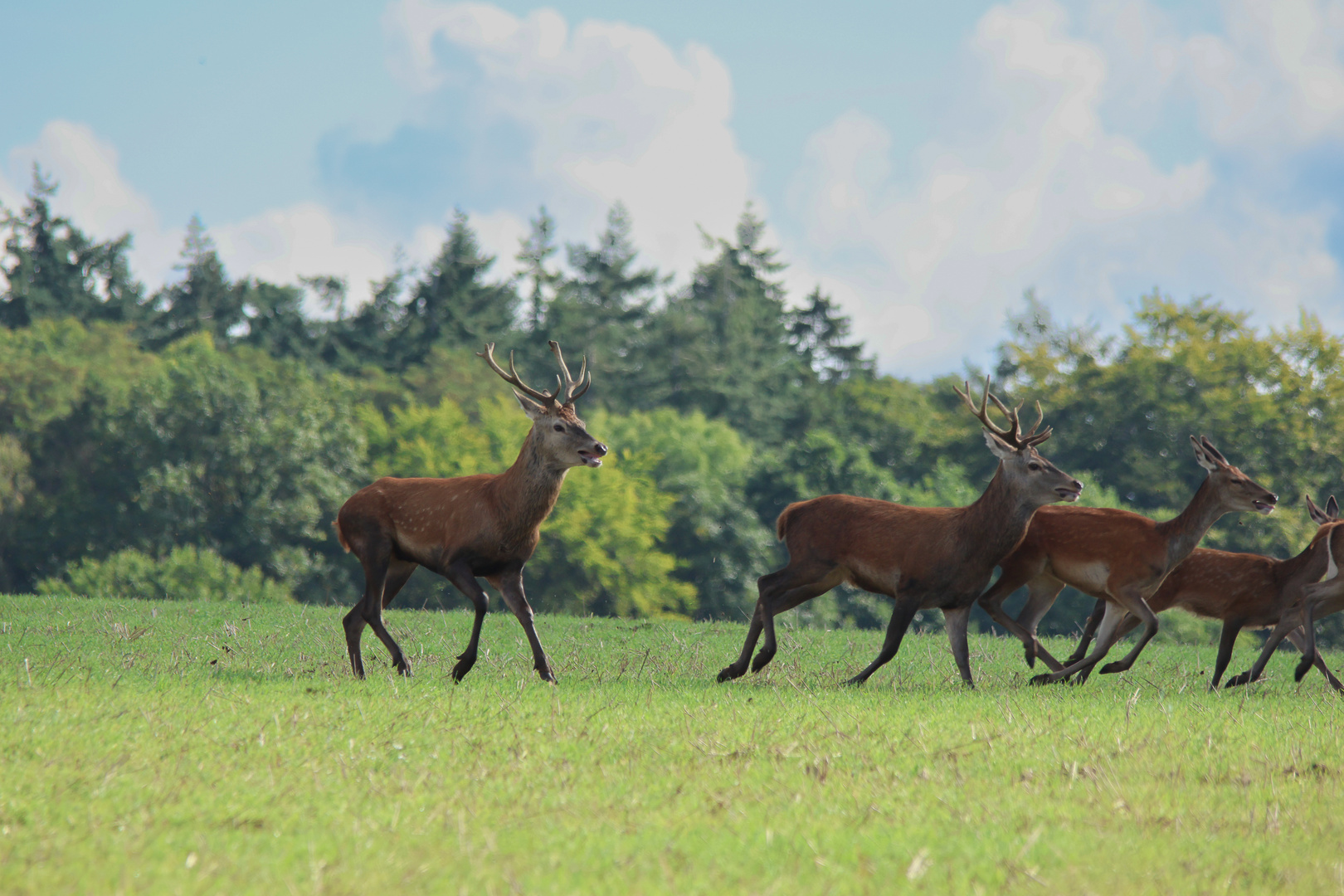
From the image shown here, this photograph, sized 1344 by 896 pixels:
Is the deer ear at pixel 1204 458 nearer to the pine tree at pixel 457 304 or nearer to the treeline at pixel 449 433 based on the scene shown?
the treeline at pixel 449 433

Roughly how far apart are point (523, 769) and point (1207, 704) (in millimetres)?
5224

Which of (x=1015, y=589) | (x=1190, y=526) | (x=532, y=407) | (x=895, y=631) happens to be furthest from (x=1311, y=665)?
(x=532, y=407)

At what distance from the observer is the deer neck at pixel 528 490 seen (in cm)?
906

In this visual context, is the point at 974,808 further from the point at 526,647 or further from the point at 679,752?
the point at 526,647

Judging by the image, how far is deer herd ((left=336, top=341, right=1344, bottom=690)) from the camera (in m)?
9.13

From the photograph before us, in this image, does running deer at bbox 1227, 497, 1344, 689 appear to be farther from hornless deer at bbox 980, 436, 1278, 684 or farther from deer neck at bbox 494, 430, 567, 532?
deer neck at bbox 494, 430, 567, 532

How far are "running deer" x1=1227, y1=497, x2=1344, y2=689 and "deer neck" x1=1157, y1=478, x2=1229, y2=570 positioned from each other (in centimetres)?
107

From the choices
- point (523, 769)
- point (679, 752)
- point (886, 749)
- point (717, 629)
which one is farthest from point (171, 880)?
point (717, 629)

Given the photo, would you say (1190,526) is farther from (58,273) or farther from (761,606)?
(58,273)

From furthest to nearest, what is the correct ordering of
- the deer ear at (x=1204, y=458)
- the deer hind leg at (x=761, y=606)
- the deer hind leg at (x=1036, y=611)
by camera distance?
1. the deer ear at (x=1204, y=458)
2. the deer hind leg at (x=1036, y=611)
3. the deer hind leg at (x=761, y=606)

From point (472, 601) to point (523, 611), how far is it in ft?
1.20

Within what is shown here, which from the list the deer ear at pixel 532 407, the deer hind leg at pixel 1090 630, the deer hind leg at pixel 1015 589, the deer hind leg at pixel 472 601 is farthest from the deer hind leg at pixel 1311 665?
the deer hind leg at pixel 472 601

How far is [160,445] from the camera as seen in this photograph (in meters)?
40.1

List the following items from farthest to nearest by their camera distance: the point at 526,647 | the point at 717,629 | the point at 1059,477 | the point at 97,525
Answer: the point at 97,525
the point at 717,629
the point at 526,647
the point at 1059,477
